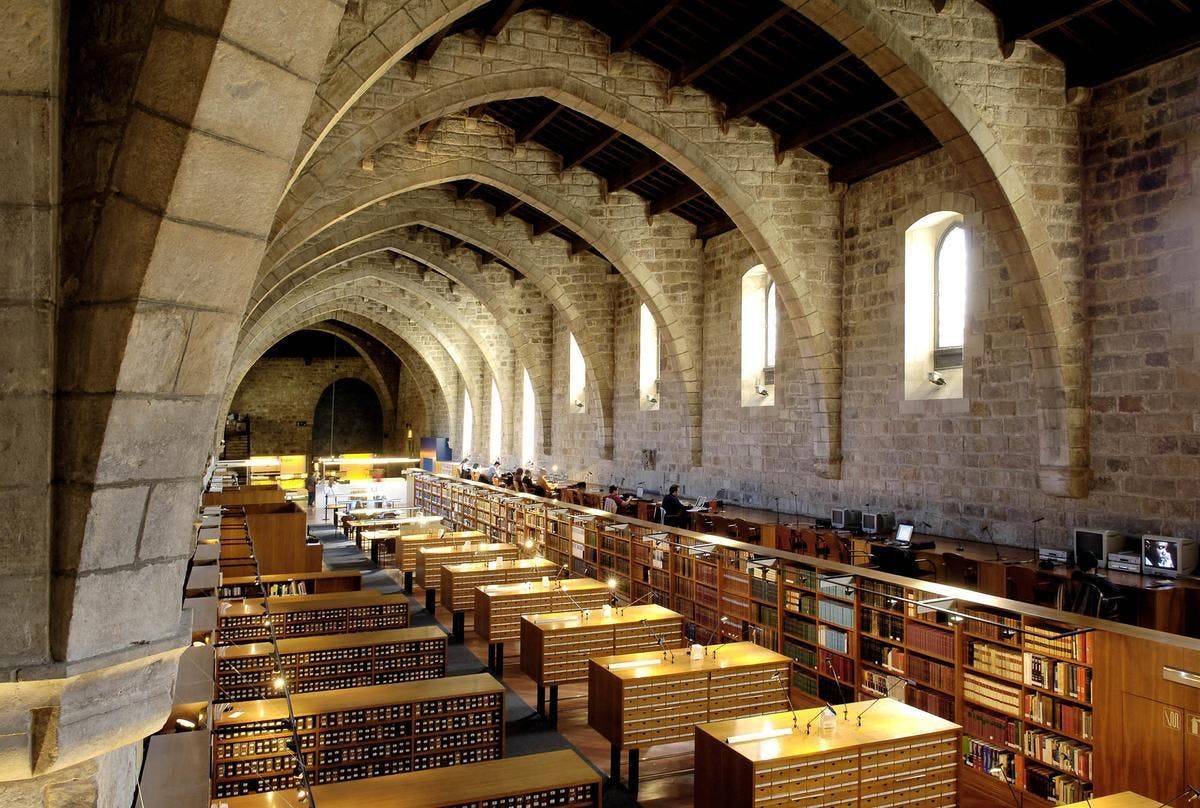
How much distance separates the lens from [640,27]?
346 inches

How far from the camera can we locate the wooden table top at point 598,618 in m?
6.93

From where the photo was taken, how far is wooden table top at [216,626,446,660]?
6395 mm

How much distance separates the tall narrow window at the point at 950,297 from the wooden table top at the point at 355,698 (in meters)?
6.54

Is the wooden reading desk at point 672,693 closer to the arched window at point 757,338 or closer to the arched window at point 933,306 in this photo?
the arched window at point 933,306

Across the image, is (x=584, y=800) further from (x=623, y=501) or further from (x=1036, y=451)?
(x=623, y=501)

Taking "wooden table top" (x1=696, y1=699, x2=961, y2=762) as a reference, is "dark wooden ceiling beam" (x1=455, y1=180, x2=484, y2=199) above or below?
above

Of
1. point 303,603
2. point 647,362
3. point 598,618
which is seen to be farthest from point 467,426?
point 598,618

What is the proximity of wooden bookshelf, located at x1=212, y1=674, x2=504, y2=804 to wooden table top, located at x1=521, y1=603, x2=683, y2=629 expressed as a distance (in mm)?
1104

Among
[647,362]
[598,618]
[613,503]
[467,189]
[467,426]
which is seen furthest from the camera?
[467,426]

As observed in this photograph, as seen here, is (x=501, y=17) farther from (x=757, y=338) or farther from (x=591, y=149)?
(x=757, y=338)

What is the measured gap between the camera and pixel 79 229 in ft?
6.00

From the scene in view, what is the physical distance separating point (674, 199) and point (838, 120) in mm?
3576

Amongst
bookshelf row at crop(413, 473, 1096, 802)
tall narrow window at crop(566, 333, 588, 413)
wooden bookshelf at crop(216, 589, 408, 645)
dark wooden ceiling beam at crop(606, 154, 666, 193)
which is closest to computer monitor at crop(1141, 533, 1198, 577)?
bookshelf row at crop(413, 473, 1096, 802)

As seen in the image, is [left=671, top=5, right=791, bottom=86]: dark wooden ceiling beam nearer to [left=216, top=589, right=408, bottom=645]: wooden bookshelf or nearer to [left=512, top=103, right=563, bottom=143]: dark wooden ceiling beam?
[left=512, top=103, right=563, bottom=143]: dark wooden ceiling beam
